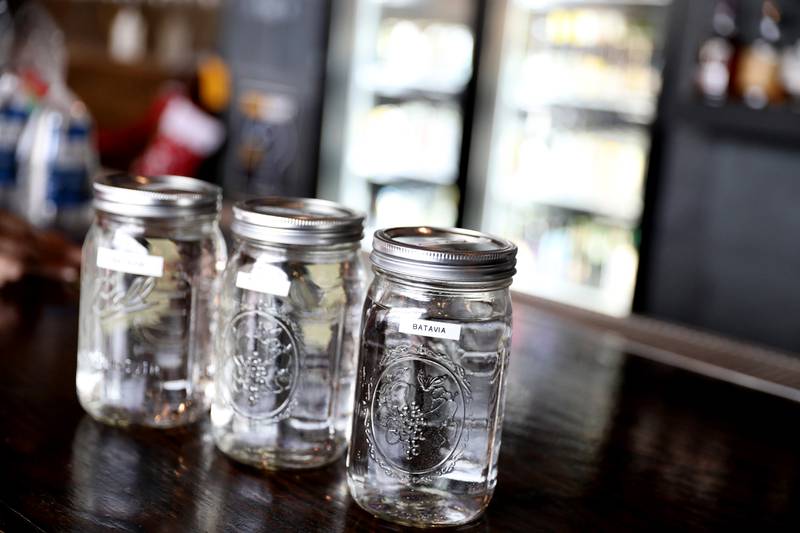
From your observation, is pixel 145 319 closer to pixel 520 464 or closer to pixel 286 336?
pixel 286 336

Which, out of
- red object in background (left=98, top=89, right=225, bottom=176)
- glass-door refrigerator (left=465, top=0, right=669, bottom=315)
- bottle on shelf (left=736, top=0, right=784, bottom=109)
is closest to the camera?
bottle on shelf (left=736, top=0, right=784, bottom=109)

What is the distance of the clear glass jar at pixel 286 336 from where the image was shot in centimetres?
77

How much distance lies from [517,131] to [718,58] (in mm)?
1066

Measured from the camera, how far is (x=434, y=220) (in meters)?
4.37

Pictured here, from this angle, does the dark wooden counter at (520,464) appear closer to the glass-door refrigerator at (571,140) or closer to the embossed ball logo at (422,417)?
the embossed ball logo at (422,417)

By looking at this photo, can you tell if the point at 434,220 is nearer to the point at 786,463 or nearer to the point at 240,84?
the point at 240,84

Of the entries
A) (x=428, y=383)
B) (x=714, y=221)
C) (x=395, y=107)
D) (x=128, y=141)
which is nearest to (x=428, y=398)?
(x=428, y=383)

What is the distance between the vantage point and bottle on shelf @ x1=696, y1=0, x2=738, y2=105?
286 centimetres

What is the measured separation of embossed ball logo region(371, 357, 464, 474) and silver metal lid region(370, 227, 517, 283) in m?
0.07

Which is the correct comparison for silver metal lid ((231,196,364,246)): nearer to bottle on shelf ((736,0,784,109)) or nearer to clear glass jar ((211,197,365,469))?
clear glass jar ((211,197,365,469))

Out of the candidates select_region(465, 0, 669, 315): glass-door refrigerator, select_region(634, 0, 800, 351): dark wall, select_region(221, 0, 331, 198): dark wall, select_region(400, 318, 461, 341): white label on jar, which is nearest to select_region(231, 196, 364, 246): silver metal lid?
select_region(400, 318, 461, 341): white label on jar

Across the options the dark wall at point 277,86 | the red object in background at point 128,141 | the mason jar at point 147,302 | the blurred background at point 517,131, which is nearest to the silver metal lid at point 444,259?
the mason jar at point 147,302

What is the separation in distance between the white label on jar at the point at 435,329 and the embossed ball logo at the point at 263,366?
0.12 meters

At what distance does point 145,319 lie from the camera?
849mm
